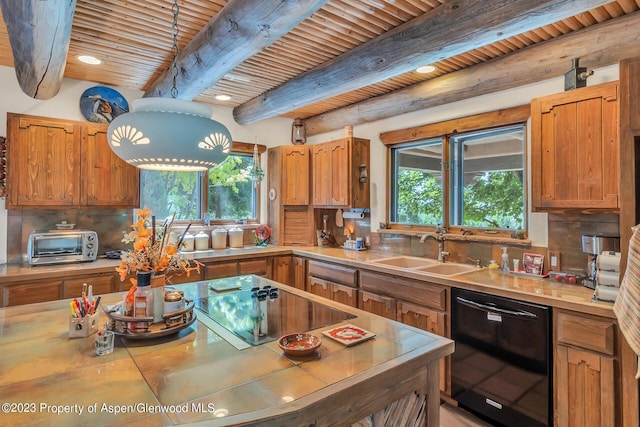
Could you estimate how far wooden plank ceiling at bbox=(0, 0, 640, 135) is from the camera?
2.14 m

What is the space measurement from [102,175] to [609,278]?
13.0ft

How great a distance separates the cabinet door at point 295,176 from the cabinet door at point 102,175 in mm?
1691

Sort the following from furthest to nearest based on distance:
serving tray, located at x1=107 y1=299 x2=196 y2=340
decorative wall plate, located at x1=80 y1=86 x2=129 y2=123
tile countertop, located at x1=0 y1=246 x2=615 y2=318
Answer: decorative wall plate, located at x1=80 y1=86 x2=129 y2=123 → tile countertop, located at x1=0 y1=246 x2=615 y2=318 → serving tray, located at x1=107 y1=299 x2=196 y2=340

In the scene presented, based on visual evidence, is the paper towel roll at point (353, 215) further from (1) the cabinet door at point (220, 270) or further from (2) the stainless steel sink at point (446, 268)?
(1) the cabinet door at point (220, 270)

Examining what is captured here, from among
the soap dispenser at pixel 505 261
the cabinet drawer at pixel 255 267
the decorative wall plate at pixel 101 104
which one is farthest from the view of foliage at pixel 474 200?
the decorative wall plate at pixel 101 104

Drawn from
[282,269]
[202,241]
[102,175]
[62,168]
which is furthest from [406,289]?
[62,168]

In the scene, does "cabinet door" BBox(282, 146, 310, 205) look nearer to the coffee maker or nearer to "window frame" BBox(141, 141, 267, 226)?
"window frame" BBox(141, 141, 267, 226)

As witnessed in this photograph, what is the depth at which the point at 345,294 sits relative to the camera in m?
3.44

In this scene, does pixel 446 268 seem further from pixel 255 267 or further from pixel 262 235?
pixel 262 235

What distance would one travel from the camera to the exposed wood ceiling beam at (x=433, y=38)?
1836 mm

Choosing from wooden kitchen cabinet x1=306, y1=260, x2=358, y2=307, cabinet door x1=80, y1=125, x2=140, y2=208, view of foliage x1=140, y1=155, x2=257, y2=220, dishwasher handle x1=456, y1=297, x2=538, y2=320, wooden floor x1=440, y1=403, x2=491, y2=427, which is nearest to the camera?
dishwasher handle x1=456, y1=297, x2=538, y2=320

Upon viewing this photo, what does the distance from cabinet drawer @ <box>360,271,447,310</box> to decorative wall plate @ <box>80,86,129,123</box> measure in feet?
9.69

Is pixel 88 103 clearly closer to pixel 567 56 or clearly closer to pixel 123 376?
pixel 123 376

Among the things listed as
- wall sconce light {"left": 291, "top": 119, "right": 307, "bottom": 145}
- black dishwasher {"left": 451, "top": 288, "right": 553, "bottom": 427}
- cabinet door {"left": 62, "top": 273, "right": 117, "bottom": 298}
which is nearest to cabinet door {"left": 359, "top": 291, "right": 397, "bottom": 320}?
black dishwasher {"left": 451, "top": 288, "right": 553, "bottom": 427}
